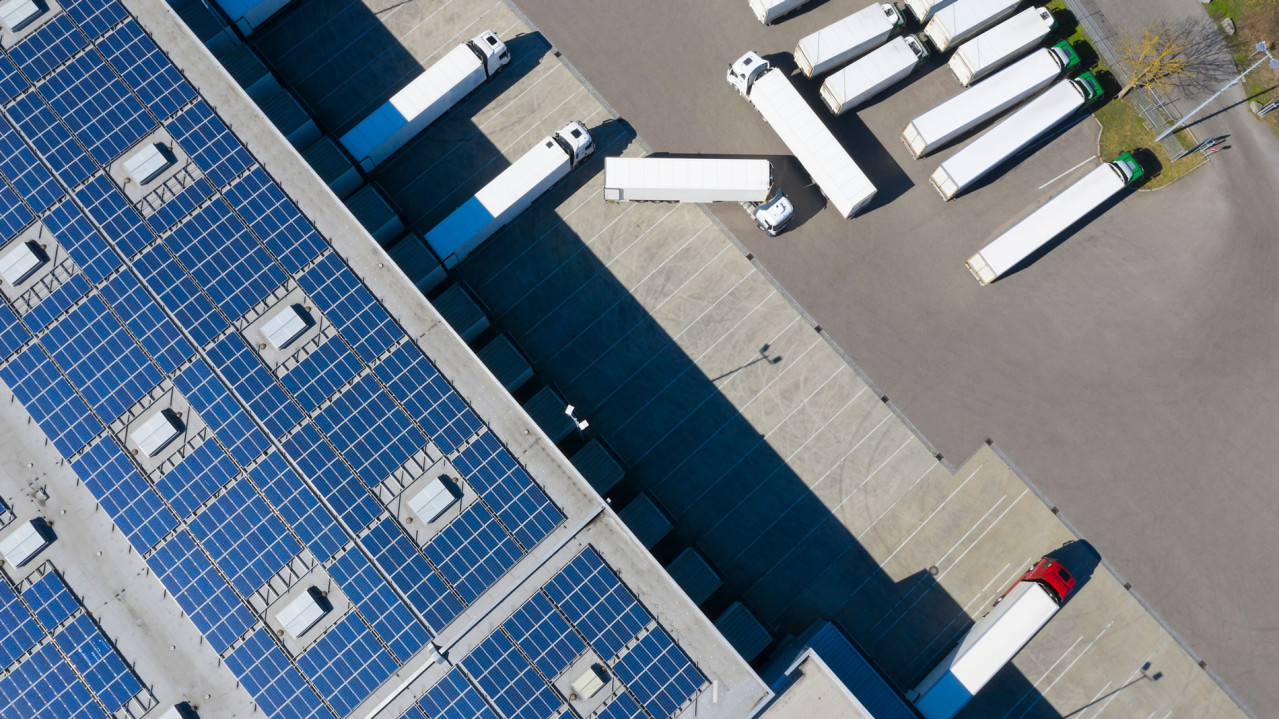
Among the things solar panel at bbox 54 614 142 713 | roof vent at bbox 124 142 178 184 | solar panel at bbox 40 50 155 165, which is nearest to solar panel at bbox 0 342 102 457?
solar panel at bbox 54 614 142 713

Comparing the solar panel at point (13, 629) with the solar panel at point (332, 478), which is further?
the solar panel at point (332, 478)

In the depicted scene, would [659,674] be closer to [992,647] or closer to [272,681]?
[272,681]

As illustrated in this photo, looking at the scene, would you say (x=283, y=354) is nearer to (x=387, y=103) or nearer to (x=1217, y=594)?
(x=387, y=103)

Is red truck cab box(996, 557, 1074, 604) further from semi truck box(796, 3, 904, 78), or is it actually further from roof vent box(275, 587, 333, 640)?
roof vent box(275, 587, 333, 640)

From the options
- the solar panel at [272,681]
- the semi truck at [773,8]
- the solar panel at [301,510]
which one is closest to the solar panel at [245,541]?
the solar panel at [301,510]

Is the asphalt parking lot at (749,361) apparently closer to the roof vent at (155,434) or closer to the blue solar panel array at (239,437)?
the blue solar panel array at (239,437)

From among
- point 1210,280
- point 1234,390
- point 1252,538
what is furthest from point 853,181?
point 1252,538

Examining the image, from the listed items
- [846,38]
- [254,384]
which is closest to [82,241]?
[254,384]
